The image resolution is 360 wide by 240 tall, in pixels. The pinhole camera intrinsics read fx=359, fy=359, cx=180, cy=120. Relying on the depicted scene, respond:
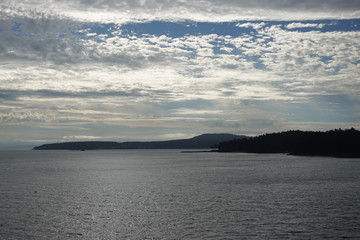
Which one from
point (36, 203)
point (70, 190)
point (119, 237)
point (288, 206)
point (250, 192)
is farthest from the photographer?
point (70, 190)

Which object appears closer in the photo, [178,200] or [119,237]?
[119,237]

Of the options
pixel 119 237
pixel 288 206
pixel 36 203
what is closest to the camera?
pixel 119 237

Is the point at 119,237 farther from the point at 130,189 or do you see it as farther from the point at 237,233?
the point at 130,189

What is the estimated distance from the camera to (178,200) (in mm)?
58375

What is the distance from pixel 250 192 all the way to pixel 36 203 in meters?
36.6

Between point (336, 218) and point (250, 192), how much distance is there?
80.0 ft

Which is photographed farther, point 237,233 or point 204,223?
point 204,223

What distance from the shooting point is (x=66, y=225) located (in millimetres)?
41188

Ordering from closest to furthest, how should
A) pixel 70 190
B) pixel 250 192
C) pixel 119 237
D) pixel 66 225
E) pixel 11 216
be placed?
pixel 119 237 → pixel 66 225 → pixel 11 216 → pixel 250 192 → pixel 70 190

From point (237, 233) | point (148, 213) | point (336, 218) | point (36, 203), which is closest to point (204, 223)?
point (237, 233)

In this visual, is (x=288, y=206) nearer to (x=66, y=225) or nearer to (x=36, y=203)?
(x=66, y=225)

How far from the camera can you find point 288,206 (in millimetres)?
50688

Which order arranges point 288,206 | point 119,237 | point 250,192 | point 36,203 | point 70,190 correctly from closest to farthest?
point 119,237
point 288,206
point 36,203
point 250,192
point 70,190

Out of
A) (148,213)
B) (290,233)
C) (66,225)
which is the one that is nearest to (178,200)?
(148,213)
